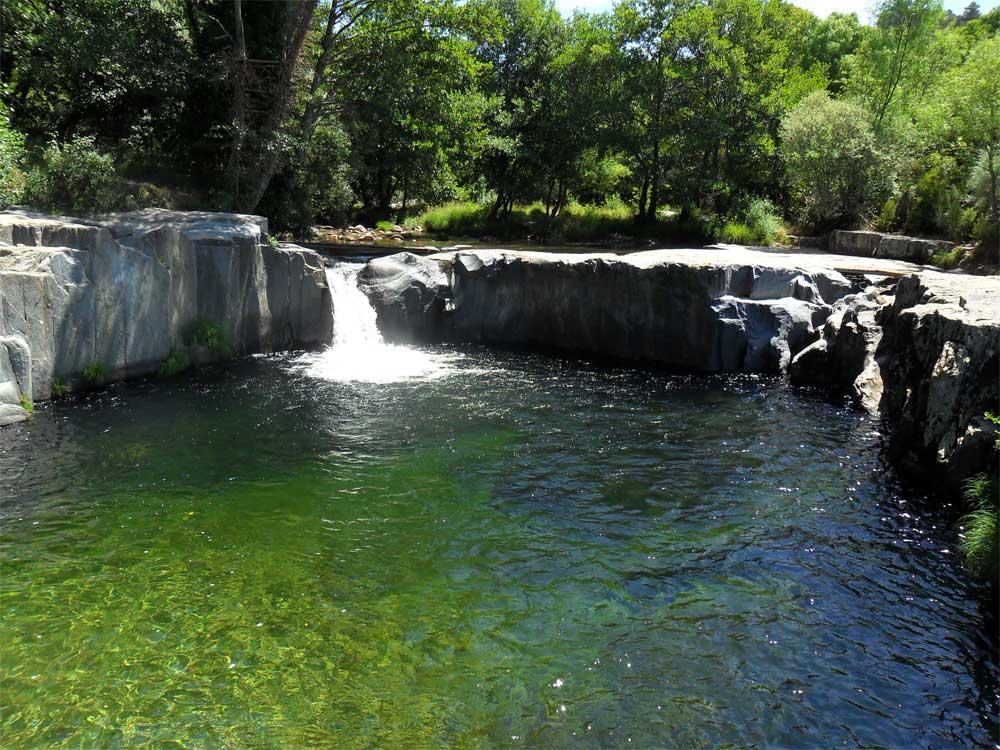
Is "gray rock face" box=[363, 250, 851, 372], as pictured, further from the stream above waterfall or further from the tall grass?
the tall grass

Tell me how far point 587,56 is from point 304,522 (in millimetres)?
27858

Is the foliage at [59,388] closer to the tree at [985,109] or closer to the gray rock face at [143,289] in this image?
the gray rock face at [143,289]

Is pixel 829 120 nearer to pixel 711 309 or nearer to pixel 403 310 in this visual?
pixel 711 309

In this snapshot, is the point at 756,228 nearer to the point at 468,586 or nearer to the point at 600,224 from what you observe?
the point at 600,224

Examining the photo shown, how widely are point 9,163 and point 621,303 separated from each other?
38.8ft

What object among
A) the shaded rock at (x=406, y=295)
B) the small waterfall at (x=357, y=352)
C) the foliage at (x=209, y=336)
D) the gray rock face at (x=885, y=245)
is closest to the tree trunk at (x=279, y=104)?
the small waterfall at (x=357, y=352)

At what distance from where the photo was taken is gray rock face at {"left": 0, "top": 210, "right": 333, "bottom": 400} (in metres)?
10.8

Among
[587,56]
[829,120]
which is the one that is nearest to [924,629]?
[829,120]

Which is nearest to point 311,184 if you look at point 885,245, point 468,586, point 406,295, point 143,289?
point 406,295

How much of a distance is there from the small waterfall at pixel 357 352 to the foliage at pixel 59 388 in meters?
4.01

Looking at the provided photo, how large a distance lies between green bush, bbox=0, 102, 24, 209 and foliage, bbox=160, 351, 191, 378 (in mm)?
3871

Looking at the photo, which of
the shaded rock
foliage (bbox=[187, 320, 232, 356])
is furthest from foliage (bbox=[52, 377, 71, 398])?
the shaded rock

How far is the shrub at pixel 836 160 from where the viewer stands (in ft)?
90.7

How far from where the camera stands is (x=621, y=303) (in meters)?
16.2
